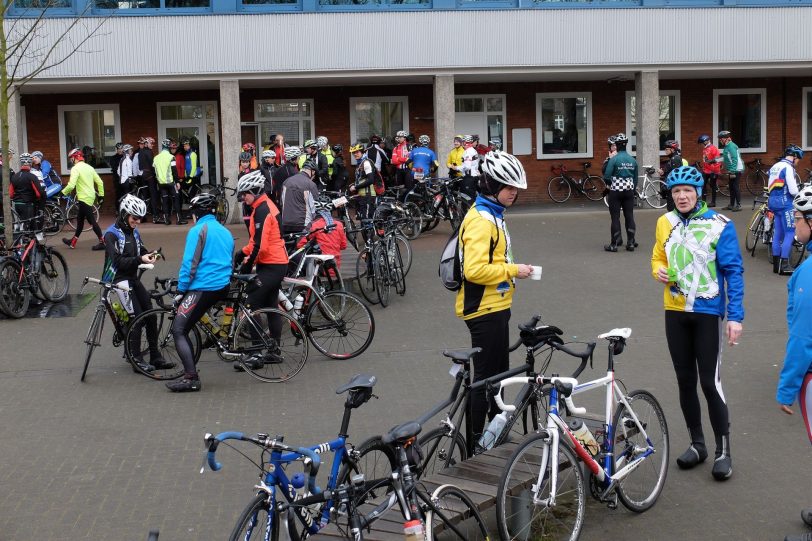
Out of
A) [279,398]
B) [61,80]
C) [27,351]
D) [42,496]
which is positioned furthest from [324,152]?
[42,496]

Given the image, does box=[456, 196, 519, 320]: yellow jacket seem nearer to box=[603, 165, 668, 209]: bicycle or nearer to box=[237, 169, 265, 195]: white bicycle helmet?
box=[237, 169, 265, 195]: white bicycle helmet

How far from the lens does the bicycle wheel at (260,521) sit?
14.2 ft

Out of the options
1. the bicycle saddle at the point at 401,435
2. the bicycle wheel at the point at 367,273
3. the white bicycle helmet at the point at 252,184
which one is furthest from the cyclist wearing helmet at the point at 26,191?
the bicycle saddle at the point at 401,435

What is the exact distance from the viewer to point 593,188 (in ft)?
85.4

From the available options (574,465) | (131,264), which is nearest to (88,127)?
(131,264)

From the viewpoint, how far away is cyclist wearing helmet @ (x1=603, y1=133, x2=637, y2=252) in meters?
16.5

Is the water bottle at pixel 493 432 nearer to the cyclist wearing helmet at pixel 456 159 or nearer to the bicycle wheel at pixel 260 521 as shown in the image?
the bicycle wheel at pixel 260 521

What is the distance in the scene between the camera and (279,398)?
29.0 feet

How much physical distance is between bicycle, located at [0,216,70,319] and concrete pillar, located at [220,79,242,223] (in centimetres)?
822

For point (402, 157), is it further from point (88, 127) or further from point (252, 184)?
point (252, 184)

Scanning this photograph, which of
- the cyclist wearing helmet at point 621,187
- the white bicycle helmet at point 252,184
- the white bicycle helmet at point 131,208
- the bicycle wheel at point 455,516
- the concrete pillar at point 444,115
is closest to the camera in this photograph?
the bicycle wheel at point 455,516

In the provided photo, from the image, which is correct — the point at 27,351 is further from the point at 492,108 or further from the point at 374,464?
the point at 492,108

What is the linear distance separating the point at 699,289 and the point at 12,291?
9165 mm

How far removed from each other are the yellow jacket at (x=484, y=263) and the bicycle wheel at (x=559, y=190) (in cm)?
1974
